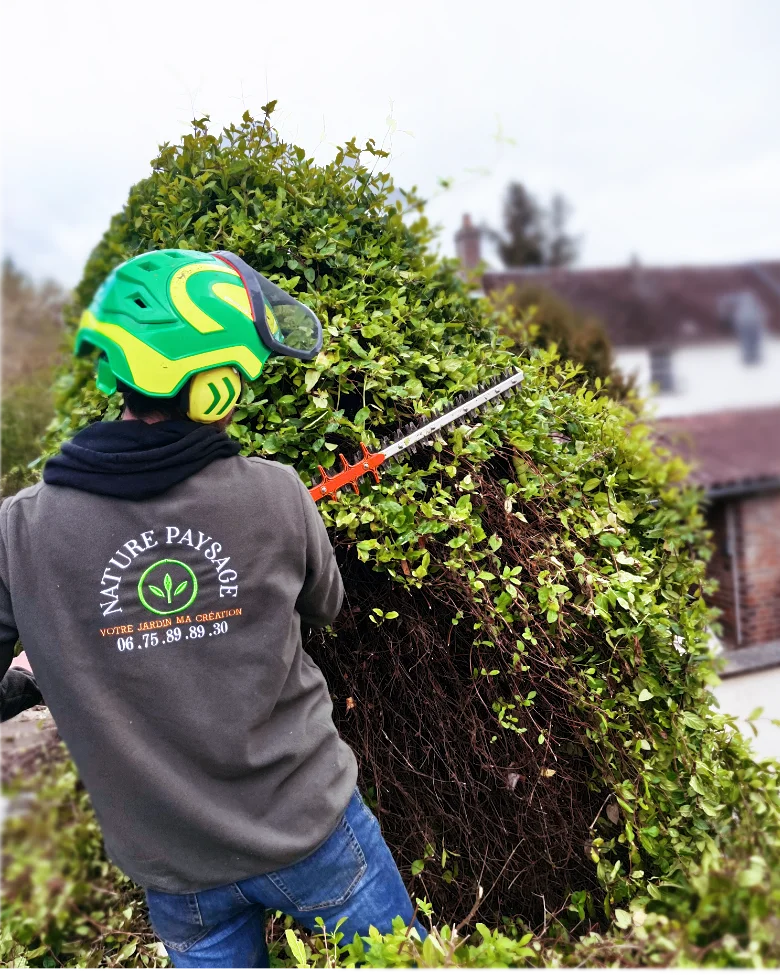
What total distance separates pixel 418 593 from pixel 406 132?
4.30 feet

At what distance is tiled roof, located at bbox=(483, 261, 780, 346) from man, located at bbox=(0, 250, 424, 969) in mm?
767

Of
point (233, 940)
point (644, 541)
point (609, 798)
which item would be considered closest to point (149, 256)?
point (233, 940)

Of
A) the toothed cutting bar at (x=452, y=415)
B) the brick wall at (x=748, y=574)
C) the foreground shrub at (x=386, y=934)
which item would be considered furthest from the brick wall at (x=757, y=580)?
the foreground shrub at (x=386, y=934)

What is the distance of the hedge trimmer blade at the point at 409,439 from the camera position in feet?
6.23

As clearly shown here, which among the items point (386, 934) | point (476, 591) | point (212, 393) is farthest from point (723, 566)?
point (212, 393)

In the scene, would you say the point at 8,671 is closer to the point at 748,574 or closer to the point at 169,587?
the point at 169,587

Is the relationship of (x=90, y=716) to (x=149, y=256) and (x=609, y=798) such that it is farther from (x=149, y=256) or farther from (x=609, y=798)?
(x=609, y=798)

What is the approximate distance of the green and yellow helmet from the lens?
4.58 ft

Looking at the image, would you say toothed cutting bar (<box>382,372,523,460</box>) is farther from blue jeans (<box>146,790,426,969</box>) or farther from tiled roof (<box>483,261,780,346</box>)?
blue jeans (<box>146,790,426,969</box>)

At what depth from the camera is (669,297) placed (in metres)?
1.30

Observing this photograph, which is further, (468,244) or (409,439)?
(468,244)

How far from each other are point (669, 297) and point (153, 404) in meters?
1.01

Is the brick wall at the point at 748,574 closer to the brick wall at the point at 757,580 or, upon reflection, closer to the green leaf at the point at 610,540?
the brick wall at the point at 757,580

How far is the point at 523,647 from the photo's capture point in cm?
192
